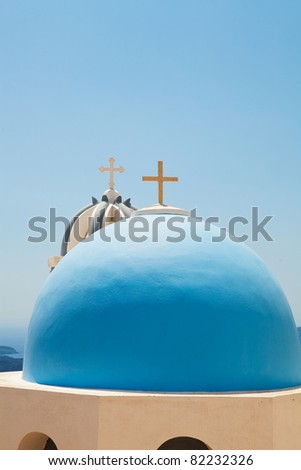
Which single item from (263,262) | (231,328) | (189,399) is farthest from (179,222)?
(189,399)

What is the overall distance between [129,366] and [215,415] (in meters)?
1.27

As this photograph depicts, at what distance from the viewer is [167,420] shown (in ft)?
23.9

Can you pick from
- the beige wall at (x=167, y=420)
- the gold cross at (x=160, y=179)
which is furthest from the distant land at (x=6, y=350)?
the beige wall at (x=167, y=420)

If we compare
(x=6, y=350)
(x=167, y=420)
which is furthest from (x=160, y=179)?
(x=6, y=350)

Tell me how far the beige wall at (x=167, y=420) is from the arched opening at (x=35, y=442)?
72 cm

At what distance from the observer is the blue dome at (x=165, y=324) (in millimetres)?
7848

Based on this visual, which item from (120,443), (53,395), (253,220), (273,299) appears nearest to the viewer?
(120,443)

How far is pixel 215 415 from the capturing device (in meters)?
7.35

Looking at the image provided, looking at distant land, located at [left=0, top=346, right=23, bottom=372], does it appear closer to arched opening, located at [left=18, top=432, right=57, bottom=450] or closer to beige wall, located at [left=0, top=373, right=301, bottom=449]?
arched opening, located at [left=18, top=432, right=57, bottom=450]

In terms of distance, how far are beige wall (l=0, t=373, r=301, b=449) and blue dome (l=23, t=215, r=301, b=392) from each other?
43cm

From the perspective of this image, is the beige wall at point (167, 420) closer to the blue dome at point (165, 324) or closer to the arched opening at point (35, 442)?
the blue dome at point (165, 324)

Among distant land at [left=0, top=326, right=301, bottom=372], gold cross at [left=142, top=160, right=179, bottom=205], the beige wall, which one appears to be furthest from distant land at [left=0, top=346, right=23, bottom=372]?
the beige wall

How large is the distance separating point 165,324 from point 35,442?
8.18ft

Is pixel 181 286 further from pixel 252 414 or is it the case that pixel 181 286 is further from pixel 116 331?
pixel 252 414
